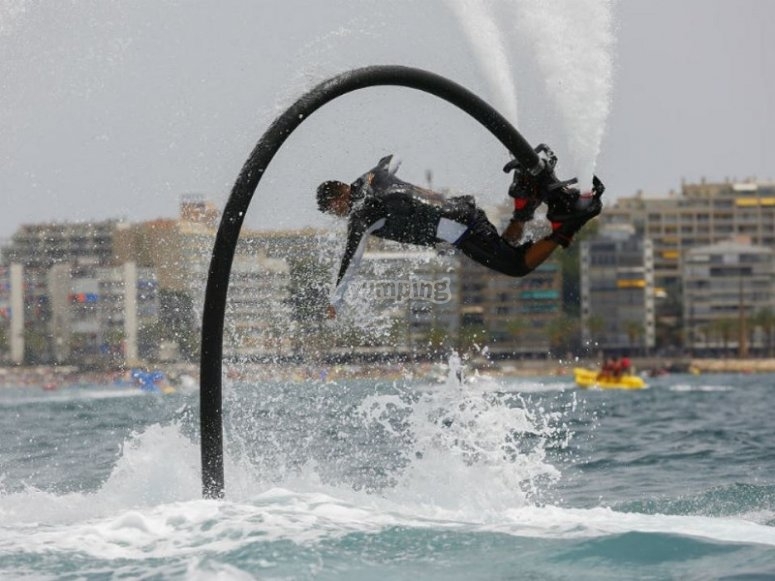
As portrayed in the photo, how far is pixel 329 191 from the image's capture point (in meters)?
11.0

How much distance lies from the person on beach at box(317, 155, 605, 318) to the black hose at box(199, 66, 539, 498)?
0.58m

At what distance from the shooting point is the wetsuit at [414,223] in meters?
11.1

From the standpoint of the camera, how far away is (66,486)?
13438 mm

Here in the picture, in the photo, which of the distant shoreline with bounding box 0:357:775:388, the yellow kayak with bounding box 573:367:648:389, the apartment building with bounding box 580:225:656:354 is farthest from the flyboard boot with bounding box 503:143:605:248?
the apartment building with bounding box 580:225:656:354

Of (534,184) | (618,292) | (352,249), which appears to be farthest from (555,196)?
(618,292)

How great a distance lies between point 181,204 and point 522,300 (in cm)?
11945

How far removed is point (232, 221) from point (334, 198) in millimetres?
823

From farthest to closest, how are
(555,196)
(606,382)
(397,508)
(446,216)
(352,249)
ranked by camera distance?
(606,382) → (446,216) → (352,249) → (555,196) → (397,508)

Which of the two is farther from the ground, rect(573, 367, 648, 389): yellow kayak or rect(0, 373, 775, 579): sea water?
rect(0, 373, 775, 579): sea water

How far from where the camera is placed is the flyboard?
35.1 feet

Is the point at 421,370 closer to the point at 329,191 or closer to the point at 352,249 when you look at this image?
the point at 352,249

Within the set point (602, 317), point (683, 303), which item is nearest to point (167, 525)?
point (602, 317)

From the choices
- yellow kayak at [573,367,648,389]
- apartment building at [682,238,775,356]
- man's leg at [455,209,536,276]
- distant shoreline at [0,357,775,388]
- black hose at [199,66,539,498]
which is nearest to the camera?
black hose at [199,66,539,498]

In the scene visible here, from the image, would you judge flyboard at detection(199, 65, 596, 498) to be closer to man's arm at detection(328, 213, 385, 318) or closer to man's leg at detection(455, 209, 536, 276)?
man's leg at detection(455, 209, 536, 276)
